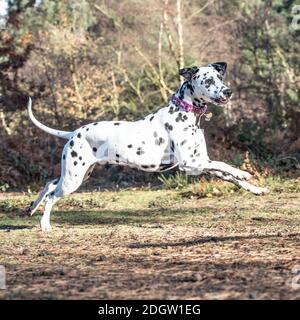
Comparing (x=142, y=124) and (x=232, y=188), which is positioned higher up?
(x=142, y=124)

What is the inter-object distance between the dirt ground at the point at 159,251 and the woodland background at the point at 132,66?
18.6 ft

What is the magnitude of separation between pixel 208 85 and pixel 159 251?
8.06ft

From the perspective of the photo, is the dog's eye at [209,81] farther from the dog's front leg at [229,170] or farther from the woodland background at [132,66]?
the woodland background at [132,66]

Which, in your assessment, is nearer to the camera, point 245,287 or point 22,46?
point 245,287

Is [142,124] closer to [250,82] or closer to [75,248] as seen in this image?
[75,248]

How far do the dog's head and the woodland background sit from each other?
302 inches

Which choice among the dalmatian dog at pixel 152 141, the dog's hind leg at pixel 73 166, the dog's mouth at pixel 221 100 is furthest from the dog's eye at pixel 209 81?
the dog's hind leg at pixel 73 166

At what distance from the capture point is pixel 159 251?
6387 mm

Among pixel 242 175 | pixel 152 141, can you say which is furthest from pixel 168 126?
pixel 242 175

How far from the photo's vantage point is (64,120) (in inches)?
739

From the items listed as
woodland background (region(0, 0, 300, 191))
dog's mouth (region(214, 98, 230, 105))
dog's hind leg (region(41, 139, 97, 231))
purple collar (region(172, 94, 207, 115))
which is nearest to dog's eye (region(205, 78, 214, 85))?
dog's mouth (region(214, 98, 230, 105))

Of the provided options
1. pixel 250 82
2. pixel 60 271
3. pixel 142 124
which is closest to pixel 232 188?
pixel 142 124
